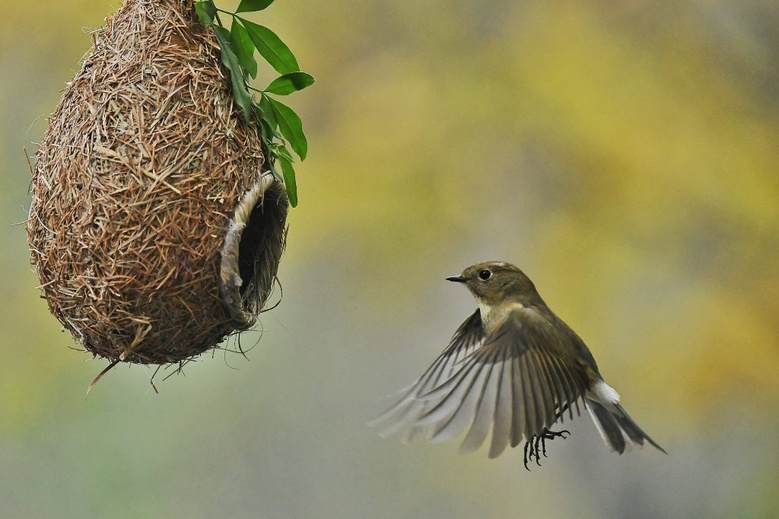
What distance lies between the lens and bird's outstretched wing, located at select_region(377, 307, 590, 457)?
2.17m

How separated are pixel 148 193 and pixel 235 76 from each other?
0.32 m

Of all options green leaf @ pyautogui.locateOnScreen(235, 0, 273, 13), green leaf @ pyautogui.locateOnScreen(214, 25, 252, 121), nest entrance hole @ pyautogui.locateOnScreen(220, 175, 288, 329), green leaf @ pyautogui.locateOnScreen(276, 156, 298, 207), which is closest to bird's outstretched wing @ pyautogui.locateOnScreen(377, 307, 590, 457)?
nest entrance hole @ pyautogui.locateOnScreen(220, 175, 288, 329)

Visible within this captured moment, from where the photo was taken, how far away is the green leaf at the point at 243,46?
7.18 ft

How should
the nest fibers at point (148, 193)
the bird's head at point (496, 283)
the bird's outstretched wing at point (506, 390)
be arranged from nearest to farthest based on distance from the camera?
the nest fibers at point (148, 193) → the bird's outstretched wing at point (506, 390) → the bird's head at point (496, 283)

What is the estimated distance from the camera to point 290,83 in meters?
2.20

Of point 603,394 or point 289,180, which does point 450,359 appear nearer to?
point 603,394

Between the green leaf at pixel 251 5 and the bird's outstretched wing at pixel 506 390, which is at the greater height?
the green leaf at pixel 251 5

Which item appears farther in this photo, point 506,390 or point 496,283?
point 496,283

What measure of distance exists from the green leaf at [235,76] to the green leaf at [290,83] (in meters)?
0.06

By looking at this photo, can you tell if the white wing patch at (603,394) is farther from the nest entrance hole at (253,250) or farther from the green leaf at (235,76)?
the green leaf at (235,76)

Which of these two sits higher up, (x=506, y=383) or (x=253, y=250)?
(x=253, y=250)

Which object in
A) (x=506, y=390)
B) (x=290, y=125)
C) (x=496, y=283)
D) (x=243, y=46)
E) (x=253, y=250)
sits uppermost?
(x=243, y=46)

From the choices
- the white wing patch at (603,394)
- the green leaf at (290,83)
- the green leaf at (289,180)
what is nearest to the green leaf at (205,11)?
the green leaf at (290,83)

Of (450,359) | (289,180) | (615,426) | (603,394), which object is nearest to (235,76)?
(289,180)
